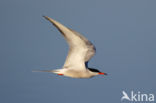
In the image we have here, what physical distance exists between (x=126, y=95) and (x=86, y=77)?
2676 millimetres

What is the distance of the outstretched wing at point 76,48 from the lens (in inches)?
312

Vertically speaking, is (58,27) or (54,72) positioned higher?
(58,27)

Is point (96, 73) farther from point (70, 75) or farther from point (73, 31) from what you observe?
point (73, 31)

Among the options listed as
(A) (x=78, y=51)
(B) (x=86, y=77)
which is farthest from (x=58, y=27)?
(B) (x=86, y=77)

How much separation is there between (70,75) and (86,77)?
0.42 meters

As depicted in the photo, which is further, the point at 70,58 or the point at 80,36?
the point at 70,58

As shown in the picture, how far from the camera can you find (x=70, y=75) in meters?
9.12

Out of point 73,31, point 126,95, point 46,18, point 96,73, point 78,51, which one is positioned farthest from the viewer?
point 126,95

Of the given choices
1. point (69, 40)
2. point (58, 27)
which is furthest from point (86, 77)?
point (58, 27)

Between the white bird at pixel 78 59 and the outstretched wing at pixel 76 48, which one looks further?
the white bird at pixel 78 59

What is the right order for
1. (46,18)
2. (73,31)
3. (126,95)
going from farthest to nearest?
1. (126,95)
2. (73,31)
3. (46,18)

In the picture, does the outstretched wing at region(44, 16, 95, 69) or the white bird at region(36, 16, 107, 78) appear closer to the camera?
the outstretched wing at region(44, 16, 95, 69)

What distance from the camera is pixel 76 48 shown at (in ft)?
28.5

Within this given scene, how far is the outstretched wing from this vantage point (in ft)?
26.0
